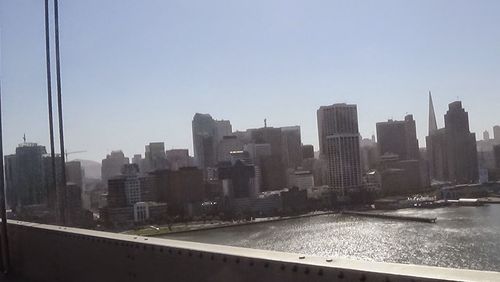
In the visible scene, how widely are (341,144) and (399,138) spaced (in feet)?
41.7

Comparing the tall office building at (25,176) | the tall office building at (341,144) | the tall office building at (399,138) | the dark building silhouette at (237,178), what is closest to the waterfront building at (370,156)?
the tall office building at (399,138)

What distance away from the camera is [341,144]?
50.1 metres

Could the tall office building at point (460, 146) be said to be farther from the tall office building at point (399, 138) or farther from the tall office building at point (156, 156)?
the tall office building at point (156, 156)

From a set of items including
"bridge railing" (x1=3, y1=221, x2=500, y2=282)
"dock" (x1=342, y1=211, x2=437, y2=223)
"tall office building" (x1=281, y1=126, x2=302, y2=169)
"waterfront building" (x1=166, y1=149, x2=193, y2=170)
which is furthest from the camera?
"tall office building" (x1=281, y1=126, x2=302, y2=169)

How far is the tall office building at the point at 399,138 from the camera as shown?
5938 centimetres

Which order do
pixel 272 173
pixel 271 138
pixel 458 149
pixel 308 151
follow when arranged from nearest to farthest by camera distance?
1. pixel 272 173
2. pixel 458 149
3. pixel 271 138
4. pixel 308 151

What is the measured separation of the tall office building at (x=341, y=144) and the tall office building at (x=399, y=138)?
27.2 ft

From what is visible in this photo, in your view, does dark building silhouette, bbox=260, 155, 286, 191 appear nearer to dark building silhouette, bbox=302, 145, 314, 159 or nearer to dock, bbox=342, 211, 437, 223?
dark building silhouette, bbox=302, 145, 314, 159

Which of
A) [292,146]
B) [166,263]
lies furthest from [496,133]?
Answer: [166,263]

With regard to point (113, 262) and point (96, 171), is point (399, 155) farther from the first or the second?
point (113, 262)

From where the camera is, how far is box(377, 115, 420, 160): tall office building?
59.4 metres

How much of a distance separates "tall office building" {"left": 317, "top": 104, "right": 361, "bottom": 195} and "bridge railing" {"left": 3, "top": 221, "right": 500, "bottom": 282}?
128ft

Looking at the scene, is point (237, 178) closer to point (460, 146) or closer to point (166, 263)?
point (460, 146)

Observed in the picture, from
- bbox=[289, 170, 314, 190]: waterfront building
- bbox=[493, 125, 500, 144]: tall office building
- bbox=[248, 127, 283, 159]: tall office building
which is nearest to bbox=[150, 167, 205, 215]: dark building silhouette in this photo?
bbox=[289, 170, 314, 190]: waterfront building
